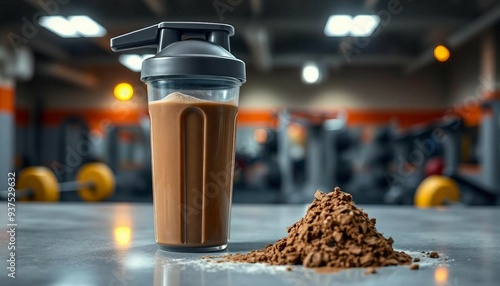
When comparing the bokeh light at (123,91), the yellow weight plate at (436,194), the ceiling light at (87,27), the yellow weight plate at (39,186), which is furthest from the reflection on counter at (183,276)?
the ceiling light at (87,27)

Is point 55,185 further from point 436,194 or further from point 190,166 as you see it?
point 190,166

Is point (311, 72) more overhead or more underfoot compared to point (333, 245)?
more overhead

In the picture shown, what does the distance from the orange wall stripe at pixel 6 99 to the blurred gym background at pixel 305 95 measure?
0.7 inches

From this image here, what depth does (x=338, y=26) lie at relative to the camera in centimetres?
→ 589

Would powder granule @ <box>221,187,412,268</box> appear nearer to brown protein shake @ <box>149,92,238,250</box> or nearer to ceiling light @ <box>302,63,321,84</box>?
brown protein shake @ <box>149,92,238,250</box>

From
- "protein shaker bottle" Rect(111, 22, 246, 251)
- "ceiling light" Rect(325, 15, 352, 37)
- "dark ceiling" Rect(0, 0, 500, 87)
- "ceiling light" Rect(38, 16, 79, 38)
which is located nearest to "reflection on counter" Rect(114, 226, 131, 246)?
"protein shaker bottle" Rect(111, 22, 246, 251)

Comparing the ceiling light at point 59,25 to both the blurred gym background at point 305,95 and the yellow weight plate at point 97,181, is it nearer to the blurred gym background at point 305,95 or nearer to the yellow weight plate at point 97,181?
the blurred gym background at point 305,95

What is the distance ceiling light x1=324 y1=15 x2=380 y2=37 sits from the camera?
5460 millimetres

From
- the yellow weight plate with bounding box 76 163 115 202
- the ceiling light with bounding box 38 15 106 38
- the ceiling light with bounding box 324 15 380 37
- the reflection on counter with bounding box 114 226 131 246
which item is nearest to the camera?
the reflection on counter with bounding box 114 226 131 246

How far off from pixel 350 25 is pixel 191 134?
5.34 meters

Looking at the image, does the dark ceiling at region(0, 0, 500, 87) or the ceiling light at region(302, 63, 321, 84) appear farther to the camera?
the ceiling light at region(302, 63, 321, 84)

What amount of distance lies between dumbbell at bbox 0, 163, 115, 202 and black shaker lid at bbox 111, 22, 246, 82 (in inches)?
102

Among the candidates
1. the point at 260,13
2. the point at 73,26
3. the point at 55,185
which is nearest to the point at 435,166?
the point at 260,13

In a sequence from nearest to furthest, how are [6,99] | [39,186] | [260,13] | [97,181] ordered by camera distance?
[39,186], [97,181], [260,13], [6,99]
